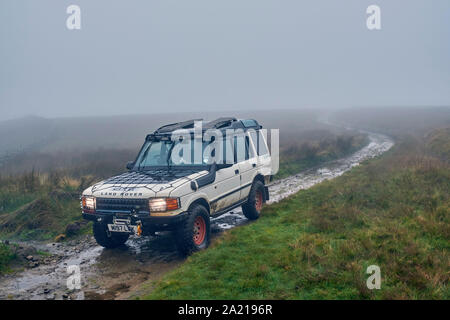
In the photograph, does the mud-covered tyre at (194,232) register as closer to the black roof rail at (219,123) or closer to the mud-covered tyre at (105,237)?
the mud-covered tyre at (105,237)

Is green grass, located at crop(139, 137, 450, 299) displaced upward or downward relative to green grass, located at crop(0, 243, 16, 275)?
upward

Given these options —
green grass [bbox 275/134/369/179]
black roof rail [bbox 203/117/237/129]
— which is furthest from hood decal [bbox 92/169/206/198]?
green grass [bbox 275/134/369/179]

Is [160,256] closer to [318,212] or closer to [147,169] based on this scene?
[147,169]

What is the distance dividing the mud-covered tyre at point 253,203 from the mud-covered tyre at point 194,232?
2064mm

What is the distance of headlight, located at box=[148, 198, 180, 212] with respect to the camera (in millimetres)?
6375

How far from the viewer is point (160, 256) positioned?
7195mm

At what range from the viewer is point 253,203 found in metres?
9.20

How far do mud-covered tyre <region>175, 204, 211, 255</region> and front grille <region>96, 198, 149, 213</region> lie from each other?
0.75m

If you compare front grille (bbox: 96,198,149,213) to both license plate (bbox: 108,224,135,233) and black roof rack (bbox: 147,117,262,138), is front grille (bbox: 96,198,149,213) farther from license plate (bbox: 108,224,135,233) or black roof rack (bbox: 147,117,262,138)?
black roof rack (bbox: 147,117,262,138)

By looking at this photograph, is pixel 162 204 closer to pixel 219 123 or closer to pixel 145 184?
pixel 145 184

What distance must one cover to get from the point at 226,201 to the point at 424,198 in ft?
16.4

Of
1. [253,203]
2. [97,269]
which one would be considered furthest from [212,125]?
[97,269]

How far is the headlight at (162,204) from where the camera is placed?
6375 mm
